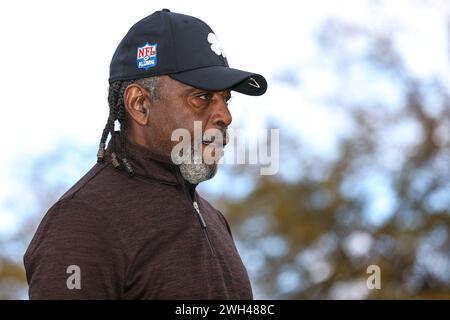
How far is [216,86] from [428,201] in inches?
511

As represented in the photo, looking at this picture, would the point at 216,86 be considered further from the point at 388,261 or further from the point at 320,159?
the point at 320,159

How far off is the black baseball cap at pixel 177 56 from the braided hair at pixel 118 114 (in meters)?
0.03

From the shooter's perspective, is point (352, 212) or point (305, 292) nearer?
point (305, 292)

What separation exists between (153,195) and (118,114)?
1.29 feet

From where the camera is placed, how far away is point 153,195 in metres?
2.87

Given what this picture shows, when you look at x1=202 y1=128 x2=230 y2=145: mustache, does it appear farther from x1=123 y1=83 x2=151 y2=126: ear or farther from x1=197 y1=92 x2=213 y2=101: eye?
x1=123 y1=83 x2=151 y2=126: ear

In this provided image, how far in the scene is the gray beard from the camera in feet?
9.77

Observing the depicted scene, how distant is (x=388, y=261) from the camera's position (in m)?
14.8

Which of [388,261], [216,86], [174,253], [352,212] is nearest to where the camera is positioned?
[174,253]

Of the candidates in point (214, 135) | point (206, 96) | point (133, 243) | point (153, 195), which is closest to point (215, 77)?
point (206, 96)

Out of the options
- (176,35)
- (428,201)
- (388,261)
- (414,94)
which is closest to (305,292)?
(388,261)

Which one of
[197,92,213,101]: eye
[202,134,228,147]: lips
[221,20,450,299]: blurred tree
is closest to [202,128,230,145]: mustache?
[202,134,228,147]: lips

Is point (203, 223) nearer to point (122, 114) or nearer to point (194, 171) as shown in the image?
point (194, 171)

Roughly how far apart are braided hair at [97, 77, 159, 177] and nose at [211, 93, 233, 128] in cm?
22
